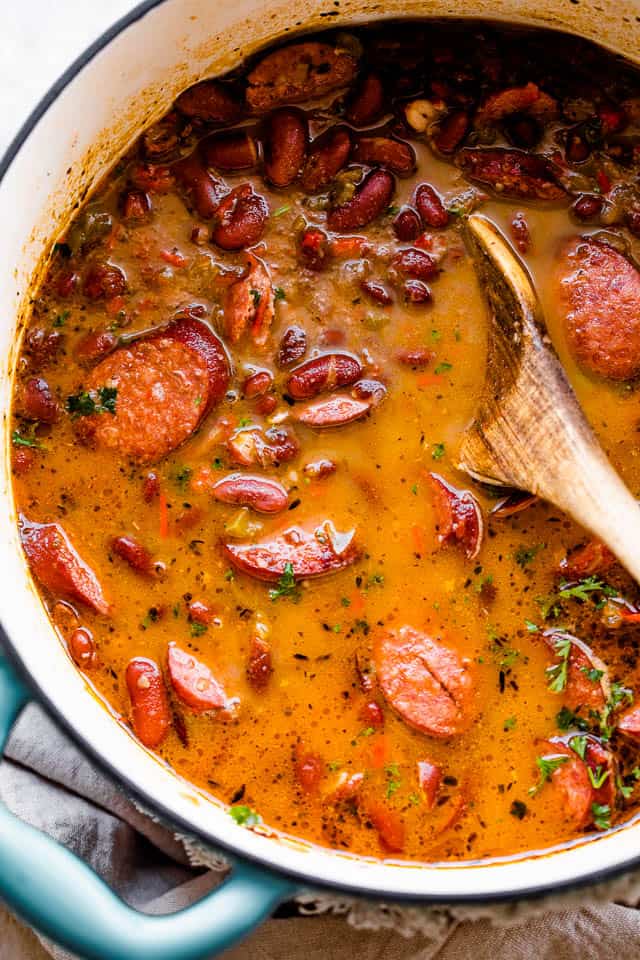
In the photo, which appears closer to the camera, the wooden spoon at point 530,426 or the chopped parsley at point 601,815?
the wooden spoon at point 530,426

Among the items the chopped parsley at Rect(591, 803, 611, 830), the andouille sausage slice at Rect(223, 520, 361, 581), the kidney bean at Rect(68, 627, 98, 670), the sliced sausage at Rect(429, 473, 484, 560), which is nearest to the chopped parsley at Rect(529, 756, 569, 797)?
the chopped parsley at Rect(591, 803, 611, 830)

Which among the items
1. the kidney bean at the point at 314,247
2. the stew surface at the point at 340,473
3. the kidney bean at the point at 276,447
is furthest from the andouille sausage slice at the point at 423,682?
the kidney bean at the point at 314,247

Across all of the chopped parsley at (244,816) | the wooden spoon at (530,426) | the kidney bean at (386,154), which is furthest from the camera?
the kidney bean at (386,154)

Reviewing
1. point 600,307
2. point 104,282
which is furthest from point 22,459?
point 600,307

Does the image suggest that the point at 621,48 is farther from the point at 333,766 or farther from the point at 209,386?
the point at 333,766

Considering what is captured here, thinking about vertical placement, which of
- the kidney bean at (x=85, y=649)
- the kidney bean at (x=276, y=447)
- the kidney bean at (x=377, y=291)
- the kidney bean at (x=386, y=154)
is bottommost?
the kidney bean at (x=85, y=649)

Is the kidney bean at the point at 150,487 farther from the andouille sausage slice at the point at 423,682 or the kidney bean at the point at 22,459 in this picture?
the andouille sausage slice at the point at 423,682

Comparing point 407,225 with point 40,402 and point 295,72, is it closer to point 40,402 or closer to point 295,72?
point 295,72

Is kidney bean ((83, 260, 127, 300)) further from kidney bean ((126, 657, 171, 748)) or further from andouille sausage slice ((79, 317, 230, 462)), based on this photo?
kidney bean ((126, 657, 171, 748))
